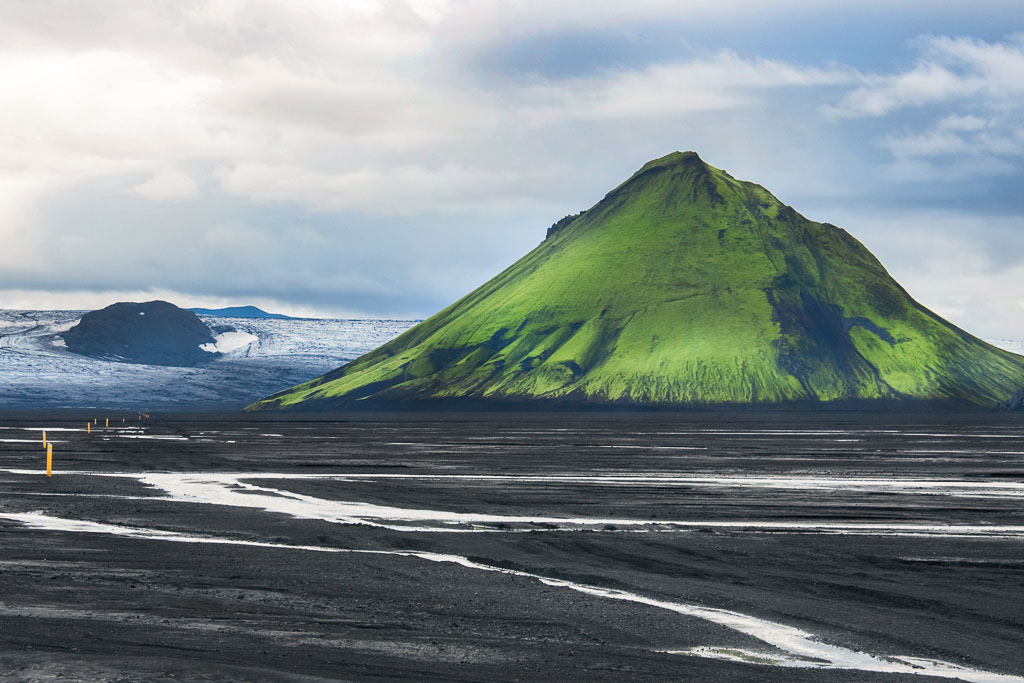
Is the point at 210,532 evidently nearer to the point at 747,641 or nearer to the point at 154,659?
the point at 154,659

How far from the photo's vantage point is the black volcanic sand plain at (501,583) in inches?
508

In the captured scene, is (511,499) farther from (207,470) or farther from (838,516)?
(207,470)

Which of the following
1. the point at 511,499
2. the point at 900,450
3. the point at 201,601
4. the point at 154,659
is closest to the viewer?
the point at 154,659

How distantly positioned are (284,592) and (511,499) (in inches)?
661

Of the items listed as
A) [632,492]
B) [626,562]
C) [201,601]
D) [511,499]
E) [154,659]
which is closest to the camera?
[154,659]

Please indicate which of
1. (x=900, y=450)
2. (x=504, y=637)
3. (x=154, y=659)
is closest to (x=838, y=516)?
(x=504, y=637)

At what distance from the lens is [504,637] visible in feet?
46.6

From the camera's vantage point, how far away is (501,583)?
18.5 meters

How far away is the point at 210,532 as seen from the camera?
25.5 m

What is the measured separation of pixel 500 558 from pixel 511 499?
12.5 metres

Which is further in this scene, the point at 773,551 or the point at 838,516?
the point at 838,516

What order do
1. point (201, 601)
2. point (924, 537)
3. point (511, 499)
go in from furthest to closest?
1. point (511, 499)
2. point (924, 537)
3. point (201, 601)

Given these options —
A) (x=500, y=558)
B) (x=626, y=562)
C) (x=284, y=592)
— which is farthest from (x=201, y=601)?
(x=626, y=562)

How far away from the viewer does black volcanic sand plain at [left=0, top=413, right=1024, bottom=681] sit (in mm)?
12906
